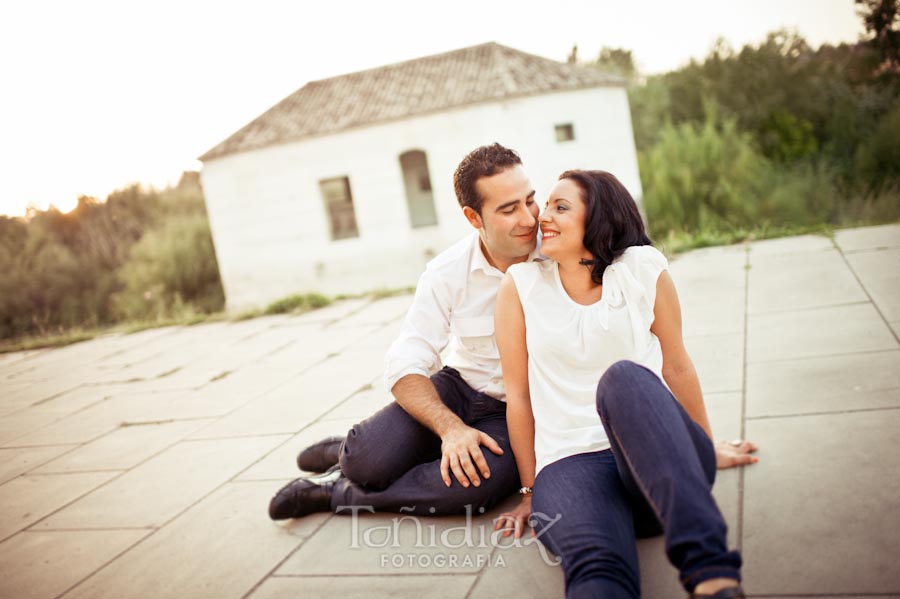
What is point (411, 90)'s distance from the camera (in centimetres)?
2048

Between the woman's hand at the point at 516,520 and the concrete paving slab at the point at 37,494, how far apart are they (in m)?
2.22

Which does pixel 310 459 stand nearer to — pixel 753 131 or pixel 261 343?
pixel 261 343

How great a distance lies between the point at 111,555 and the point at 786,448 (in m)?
2.51

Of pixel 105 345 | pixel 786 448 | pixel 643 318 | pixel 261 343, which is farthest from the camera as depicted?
pixel 105 345

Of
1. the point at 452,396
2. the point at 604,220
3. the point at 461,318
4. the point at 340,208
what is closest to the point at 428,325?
the point at 461,318

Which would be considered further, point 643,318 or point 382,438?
point 382,438

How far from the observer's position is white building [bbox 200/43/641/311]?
763 inches

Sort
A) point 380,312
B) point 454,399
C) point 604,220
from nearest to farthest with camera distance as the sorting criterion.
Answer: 1. point 604,220
2. point 454,399
3. point 380,312

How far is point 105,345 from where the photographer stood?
28.0 ft

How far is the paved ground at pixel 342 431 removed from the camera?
6.63 feet

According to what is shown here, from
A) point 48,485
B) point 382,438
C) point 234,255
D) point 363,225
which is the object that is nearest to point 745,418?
point 382,438

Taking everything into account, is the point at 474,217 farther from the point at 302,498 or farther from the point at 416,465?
the point at 302,498

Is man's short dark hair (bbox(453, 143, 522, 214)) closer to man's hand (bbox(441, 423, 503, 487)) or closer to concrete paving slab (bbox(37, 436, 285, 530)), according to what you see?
man's hand (bbox(441, 423, 503, 487))

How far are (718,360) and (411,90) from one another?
1816cm
